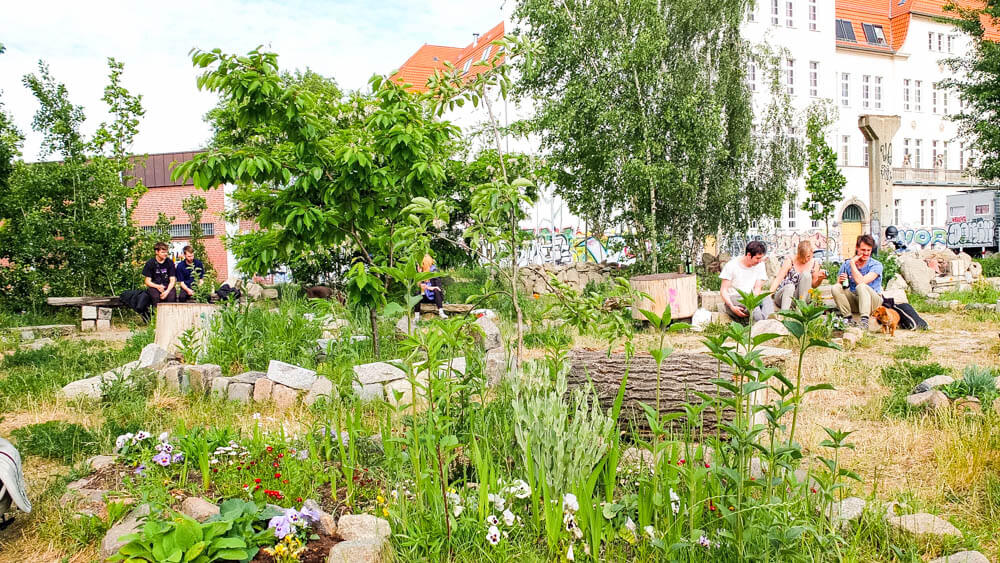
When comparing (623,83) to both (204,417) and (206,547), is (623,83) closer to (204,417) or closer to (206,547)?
(204,417)

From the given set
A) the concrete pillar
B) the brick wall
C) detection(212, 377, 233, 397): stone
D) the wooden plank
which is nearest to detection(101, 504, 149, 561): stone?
detection(212, 377, 233, 397): stone

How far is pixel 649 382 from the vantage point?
4227mm

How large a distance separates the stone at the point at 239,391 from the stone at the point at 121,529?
247 cm

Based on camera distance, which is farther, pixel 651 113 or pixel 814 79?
pixel 814 79

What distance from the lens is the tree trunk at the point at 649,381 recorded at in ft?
13.5

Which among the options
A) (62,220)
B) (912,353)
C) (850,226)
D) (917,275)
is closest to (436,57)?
(850,226)

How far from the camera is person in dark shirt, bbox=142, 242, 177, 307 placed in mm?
11500

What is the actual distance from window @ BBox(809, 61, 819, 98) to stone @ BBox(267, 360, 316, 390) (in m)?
33.2

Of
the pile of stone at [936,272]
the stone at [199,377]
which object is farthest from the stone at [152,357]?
the pile of stone at [936,272]

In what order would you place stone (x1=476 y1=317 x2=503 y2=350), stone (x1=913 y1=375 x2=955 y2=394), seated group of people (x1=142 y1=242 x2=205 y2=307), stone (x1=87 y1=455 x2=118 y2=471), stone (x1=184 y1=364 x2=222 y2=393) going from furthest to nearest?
seated group of people (x1=142 y1=242 x2=205 y2=307) → stone (x1=476 y1=317 x2=503 y2=350) → stone (x1=184 y1=364 x2=222 y2=393) → stone (x1=913 y1=375 x2=955 y2=394) → stone (x1=87 y1=455 x2=118 y2=471)

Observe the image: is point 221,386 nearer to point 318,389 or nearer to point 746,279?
point 318,389

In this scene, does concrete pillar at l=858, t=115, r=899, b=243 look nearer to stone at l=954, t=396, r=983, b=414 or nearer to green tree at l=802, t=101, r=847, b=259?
green tree at l=802, t=101, r=847, b=259

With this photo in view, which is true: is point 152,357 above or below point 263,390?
above

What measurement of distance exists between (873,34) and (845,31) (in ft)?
9.36
